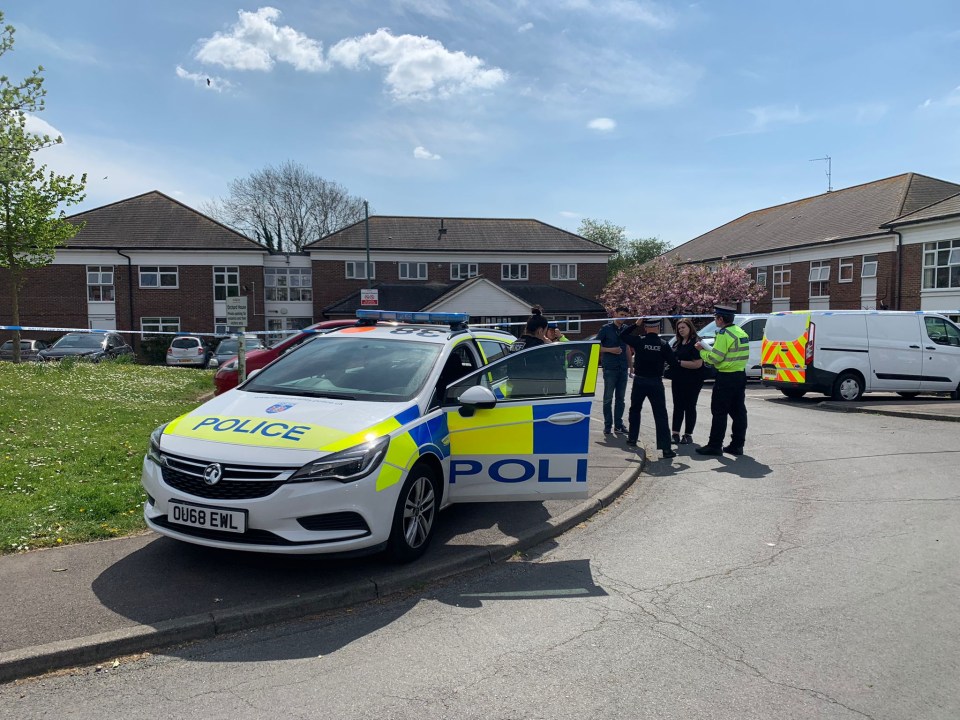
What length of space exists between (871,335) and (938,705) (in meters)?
13.5

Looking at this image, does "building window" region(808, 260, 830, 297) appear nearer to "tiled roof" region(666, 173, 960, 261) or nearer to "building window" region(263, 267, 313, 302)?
"tiled roof" region(666, 173, 960, 261)

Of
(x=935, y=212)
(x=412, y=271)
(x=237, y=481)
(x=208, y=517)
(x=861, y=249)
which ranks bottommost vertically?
(x=208, y=517)

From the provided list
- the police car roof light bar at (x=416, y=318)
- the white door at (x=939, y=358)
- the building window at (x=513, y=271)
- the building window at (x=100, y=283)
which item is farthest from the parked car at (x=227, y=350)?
the white door at (x=939, y=358)

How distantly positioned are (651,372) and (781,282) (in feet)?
109

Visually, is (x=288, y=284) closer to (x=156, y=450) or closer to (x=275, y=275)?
(x=275, y=275)

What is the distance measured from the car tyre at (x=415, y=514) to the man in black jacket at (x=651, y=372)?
15.2ft

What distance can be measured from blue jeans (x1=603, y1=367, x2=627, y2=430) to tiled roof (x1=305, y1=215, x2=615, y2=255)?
108ft

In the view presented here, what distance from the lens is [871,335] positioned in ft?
49.4

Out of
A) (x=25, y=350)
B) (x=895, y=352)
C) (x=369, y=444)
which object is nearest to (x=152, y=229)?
(x=25, y=350)

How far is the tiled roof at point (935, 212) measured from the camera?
2919 cm

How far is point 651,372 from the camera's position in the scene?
9.34 m

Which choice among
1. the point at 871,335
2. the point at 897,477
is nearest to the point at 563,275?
the point at 871,335

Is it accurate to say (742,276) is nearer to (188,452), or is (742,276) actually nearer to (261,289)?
(261,289)

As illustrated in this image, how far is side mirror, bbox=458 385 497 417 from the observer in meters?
5.38
